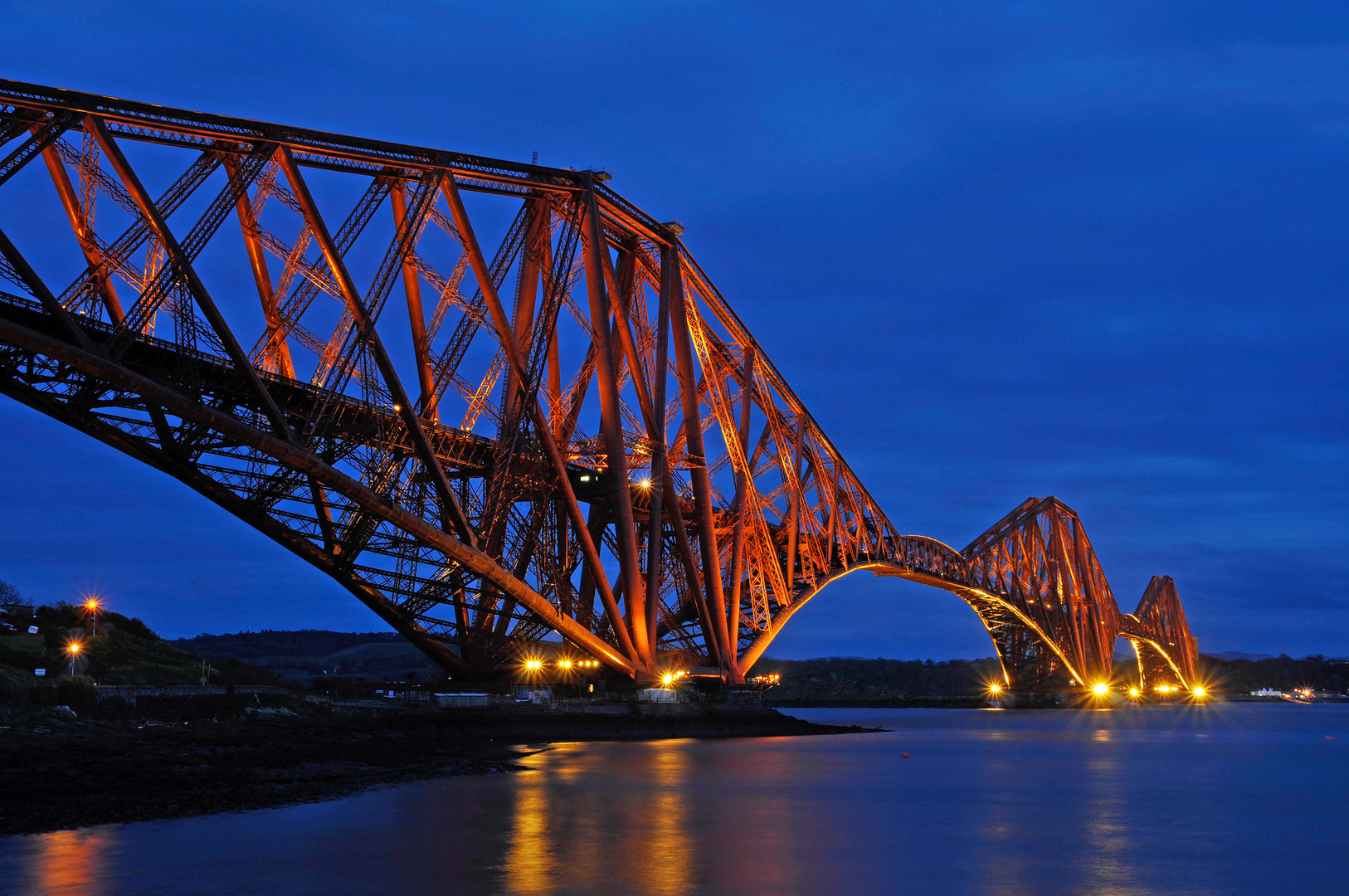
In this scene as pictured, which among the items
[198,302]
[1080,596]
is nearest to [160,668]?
[198,302]

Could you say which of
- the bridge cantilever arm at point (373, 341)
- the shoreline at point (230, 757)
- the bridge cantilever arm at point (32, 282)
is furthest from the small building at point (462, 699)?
the bridge cantilever arm at point (32, 282)

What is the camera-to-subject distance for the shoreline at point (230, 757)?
Result: 2422cm

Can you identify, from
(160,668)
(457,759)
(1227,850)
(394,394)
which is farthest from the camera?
→ (160,668)

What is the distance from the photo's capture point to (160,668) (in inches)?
2055

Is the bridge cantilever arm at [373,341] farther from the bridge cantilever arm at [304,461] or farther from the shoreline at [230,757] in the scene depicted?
the shoreline at [230,757]

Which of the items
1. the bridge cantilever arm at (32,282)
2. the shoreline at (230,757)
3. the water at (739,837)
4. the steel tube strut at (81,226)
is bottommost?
the water at (739,837)

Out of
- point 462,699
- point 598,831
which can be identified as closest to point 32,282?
point 598,831

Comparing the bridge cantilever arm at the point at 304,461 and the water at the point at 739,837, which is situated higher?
the bridge cantilever arm at the point at 304,461

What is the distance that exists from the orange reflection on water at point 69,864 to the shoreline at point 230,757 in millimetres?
1049

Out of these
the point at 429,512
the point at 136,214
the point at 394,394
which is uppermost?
the point at 136,214

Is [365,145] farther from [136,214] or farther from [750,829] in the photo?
[750,829]

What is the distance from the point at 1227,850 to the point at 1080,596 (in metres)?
122

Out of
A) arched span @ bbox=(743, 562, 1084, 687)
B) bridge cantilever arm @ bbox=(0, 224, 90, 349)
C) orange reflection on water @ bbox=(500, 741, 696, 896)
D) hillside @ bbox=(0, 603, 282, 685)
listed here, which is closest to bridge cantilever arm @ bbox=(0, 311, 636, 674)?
bridge cantilever arm @ bbox=(0, 224, 90, 349)

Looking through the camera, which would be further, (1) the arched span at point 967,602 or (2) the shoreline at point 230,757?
(1) the arched span at point 967,602
